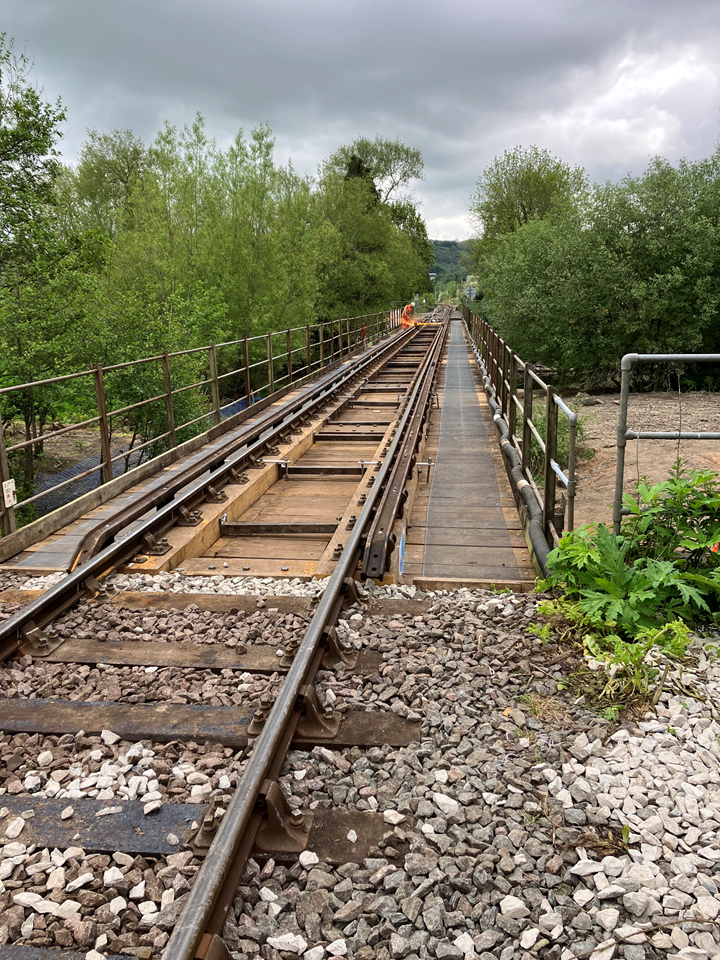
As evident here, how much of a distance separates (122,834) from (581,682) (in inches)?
82.1

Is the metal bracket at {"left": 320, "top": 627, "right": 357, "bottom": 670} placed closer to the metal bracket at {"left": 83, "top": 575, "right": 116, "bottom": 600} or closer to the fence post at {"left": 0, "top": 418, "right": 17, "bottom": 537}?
the metal bracket at {"left": 83, "top": 575, "right": 116, "bottom": 600}

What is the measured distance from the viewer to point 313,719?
3127 millimetres

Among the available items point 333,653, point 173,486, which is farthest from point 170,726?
point 173,486

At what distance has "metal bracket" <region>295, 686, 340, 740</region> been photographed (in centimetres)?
307

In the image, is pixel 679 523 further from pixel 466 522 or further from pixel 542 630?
pixel 466 522

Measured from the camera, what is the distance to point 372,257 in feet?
165

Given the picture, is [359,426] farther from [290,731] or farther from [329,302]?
[329,302]

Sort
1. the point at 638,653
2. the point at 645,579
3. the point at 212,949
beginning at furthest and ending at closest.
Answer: the point at 645,579, the point at 638,653, the point at 212,949

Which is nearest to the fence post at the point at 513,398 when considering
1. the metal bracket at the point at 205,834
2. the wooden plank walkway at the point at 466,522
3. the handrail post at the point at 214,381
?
the wooden plank walkway at the point at 466,522

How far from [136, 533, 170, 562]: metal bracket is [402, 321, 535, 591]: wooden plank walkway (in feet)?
6.28

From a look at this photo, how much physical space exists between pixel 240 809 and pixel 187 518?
418cm

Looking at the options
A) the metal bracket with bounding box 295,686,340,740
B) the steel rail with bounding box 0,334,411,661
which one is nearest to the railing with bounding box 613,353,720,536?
the metal bracket with bounding box 295,686,340,740

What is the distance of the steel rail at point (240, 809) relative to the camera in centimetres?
197

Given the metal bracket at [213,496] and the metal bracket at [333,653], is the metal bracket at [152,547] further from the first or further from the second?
the metal bracket at [333,653]
